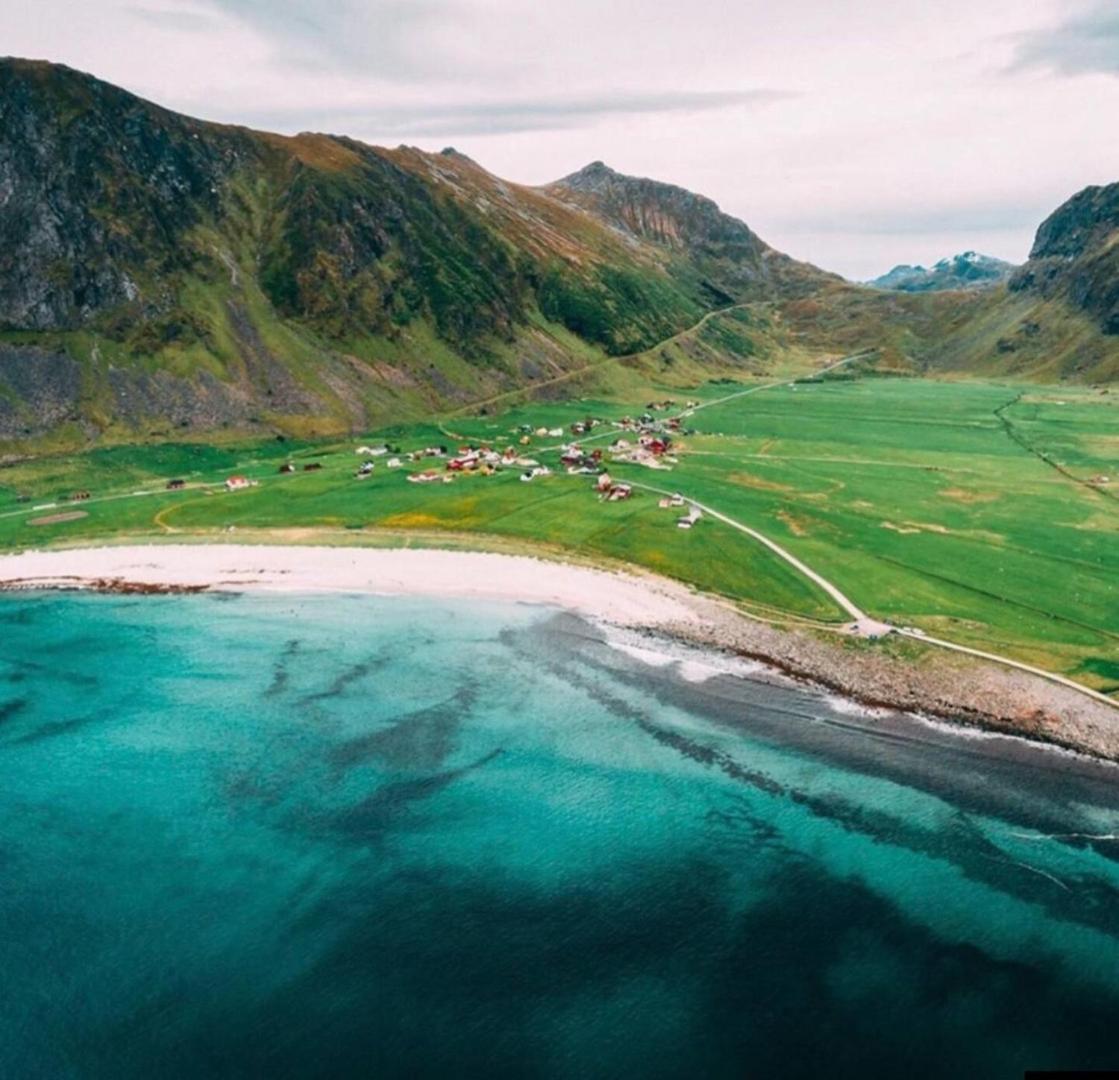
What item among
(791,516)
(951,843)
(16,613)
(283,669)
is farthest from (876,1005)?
(16,613)

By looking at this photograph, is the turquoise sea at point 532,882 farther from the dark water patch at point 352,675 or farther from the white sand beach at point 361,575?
the white sand beach at point 361,575

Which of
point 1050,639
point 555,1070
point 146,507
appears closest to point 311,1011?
point 555,1070

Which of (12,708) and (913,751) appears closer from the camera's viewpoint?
(913,751)

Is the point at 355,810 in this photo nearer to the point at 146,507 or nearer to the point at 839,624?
the point at 839,624

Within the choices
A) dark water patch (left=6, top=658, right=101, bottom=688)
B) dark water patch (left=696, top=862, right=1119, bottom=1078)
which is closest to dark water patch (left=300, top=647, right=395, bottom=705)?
dark water patch (left=6, top=658, right=101, bottom=688)

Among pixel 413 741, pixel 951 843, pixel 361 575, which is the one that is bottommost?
pixel 951 843

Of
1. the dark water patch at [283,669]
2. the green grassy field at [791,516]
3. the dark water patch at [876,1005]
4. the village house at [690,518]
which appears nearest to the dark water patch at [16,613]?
the green grassy field at [791,516]

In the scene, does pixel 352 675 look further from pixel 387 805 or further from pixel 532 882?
pixel 532 882
